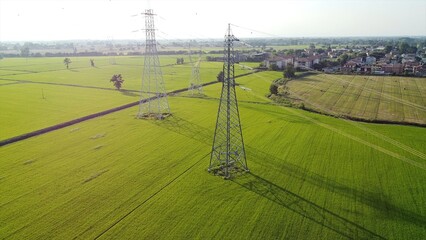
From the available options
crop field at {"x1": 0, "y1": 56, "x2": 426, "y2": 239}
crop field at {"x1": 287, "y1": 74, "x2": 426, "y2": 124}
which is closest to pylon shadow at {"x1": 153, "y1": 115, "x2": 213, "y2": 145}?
crop field at {"x1": 0, "y1": 56, "x2": 426, "y2": 239}

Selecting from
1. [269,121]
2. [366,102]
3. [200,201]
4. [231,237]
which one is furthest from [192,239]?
[366,102]

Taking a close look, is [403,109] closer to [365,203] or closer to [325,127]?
[325,127]

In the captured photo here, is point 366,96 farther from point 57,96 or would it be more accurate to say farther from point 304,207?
point 57,96

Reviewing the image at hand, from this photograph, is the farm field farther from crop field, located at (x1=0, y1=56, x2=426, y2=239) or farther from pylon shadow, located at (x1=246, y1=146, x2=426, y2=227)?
pylon shadow, located at (x1=246, y1=146, x2=426, y2=227)

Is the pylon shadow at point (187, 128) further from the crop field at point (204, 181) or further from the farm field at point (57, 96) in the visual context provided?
the farm field at point (57, 96)

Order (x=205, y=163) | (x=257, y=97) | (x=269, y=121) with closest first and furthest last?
(x=205, y=163) < (x=269, y=121) < (x=257, y=97)
